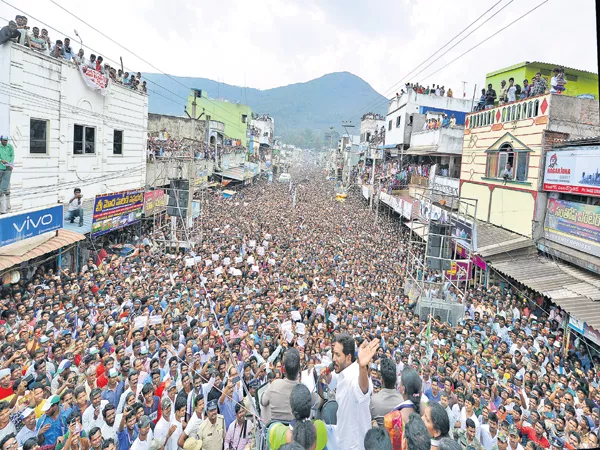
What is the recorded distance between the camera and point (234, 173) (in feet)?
138

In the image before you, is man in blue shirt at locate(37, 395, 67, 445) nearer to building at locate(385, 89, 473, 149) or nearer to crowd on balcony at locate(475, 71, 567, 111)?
crowd on balcony at locate(475, 71, 567, 111)

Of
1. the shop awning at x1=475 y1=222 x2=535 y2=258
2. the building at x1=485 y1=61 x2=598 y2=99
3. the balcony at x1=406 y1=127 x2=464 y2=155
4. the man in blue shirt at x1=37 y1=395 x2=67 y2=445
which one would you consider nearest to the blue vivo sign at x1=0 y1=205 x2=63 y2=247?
the man in blue shirt at x1=37 y1=395 x2=67 y2=445

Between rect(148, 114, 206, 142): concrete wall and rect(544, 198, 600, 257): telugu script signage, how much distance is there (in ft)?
82.9

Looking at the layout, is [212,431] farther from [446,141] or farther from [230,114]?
[230,114]

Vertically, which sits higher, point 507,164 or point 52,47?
point 52,47

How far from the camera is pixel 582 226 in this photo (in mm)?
11797

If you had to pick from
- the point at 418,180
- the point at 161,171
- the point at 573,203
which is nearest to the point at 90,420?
the point at 573,203

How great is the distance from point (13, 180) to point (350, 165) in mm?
54349

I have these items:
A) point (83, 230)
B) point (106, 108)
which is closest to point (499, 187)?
point (83, 230)

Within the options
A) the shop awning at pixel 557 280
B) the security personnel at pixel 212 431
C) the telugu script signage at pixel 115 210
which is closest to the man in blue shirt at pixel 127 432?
the security personnel at pixel 212 431

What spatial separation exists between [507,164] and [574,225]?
4224 millimetres

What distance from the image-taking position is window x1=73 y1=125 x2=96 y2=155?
16.4 metres

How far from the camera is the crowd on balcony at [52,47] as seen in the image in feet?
40.3

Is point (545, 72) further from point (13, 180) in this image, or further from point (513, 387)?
point (13, 180)
